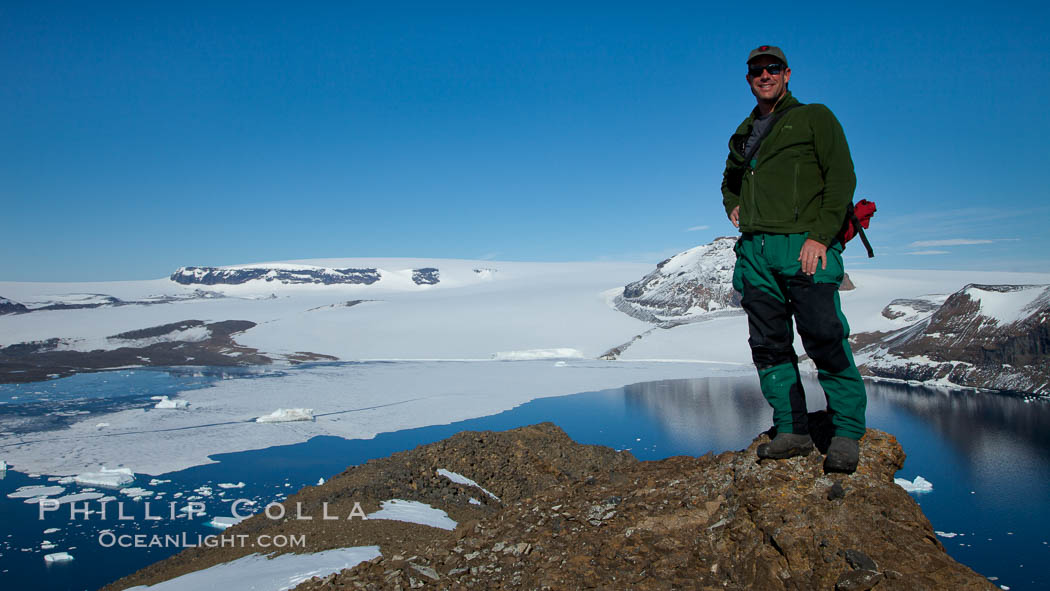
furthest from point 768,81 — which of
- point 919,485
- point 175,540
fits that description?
point 919,485

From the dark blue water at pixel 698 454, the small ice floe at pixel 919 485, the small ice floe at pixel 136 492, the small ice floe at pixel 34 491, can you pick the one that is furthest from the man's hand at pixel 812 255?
the small ice floe at pixel 34 491

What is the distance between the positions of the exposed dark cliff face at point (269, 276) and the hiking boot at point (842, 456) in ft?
298

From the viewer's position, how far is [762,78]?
256 centimetres

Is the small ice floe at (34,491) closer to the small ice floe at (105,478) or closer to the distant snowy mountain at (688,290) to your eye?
the small ice floe at (105,478)

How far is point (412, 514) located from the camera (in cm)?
678

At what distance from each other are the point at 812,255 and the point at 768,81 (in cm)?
80

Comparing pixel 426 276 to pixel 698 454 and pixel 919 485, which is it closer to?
pixel 698 454

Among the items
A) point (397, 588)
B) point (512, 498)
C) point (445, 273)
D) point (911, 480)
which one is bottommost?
point (911, 480)

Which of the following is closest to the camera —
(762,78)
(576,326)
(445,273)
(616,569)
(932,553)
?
(932,553)

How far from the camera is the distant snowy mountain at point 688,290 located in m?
38.5

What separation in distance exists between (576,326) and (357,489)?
1245 inches

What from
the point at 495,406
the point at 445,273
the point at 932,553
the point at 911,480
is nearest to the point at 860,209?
the point at 932,553

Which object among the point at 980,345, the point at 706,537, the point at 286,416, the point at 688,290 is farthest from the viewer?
the point at 688,290

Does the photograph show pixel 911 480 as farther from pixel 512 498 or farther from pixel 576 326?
pixel 576 326
